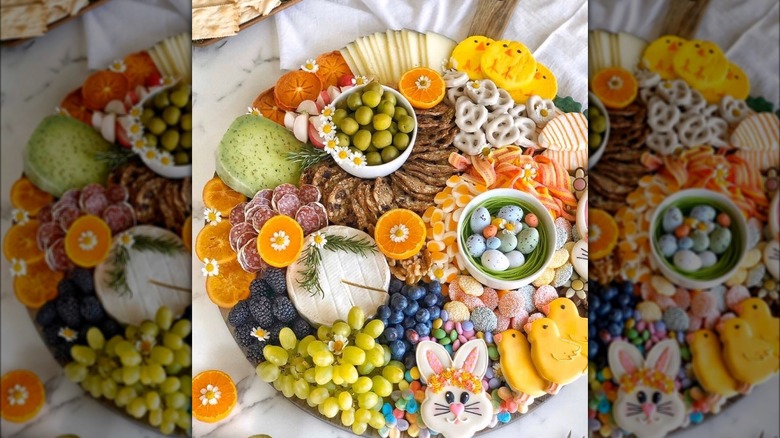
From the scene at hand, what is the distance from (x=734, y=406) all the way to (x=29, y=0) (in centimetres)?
162

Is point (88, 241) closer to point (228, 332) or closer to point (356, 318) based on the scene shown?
point (228, 332)

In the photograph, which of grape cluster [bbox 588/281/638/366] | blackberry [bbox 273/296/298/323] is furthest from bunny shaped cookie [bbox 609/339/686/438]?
blackberry [bbox 273/296/298/323]

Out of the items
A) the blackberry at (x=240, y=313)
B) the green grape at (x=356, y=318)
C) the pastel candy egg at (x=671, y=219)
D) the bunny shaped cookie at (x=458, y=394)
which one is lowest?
the bunny shaped cookie at (x=458, y=394)

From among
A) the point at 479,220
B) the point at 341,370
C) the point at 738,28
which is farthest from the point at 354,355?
the point at 738,28

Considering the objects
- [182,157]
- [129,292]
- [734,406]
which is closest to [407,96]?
[182,157]

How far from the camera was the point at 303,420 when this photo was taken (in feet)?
4.67

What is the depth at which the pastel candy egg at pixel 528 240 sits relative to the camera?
1.41m

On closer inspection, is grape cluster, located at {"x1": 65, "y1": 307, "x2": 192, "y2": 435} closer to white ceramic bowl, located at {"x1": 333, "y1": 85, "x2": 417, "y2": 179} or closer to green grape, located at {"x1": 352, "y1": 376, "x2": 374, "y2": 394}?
green grape, located at {"x1": 352, "y1": 376, "x2": 374, "y2": 394}

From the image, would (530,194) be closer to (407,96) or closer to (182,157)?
(407,96)

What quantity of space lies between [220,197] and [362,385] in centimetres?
55

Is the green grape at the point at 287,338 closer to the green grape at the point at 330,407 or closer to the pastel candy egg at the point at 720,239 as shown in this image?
the green grape at the point at 330,407

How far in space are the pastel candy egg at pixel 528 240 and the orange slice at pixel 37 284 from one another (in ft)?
3.25

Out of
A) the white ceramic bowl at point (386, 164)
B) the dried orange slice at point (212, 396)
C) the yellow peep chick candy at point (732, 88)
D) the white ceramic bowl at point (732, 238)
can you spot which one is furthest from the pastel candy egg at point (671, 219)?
the dried orange slice at point (212, 396)

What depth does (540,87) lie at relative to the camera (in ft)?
4.92
